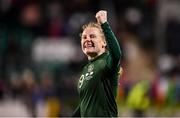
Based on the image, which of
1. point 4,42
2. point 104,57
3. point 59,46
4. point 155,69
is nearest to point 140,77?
point 155,69

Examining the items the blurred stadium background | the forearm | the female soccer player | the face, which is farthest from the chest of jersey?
the blurred stadium background

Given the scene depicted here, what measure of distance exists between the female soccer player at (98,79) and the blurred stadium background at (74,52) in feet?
27.3

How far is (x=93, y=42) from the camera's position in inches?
316

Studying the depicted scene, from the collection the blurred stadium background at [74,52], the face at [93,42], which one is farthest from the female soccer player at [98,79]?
the blurred stadium background at [74,52]

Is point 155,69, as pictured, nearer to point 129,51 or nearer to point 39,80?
point 129,51

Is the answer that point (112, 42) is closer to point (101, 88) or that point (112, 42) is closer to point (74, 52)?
point (101, 88)

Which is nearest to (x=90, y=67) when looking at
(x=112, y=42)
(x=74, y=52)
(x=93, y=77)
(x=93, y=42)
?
(x=93, y=77)

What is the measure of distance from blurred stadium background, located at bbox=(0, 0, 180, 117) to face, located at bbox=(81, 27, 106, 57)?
327 inches

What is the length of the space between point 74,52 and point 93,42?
1205 cm

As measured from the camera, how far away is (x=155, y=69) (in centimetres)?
2047

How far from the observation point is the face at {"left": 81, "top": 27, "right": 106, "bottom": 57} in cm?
800

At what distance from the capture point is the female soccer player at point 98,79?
26.0 ft

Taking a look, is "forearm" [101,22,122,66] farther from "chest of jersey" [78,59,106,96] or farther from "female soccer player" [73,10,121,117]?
"chest of jersey" [78,59,106,96]

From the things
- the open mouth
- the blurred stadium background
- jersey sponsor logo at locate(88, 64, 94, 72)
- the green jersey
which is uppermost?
the open mouth
